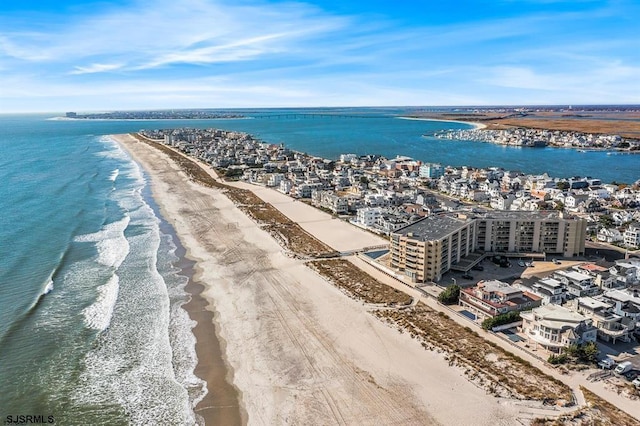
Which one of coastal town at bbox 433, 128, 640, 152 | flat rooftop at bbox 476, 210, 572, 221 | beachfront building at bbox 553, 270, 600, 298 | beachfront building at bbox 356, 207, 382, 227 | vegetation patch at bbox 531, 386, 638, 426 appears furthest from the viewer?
coastal town at bbox 433, 128, 640, 152

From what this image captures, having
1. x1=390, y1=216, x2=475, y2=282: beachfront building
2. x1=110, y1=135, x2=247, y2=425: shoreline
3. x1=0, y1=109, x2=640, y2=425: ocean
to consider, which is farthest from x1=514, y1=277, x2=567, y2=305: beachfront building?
x1=0, y1=109, x2=640, y2=425: ocean

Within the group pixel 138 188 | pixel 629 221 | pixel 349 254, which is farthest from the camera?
pixel 138 188

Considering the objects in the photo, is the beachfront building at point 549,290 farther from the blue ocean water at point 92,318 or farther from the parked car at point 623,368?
the blue ocean water at point 92,318

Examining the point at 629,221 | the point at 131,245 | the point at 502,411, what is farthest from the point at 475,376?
the point at 629,221

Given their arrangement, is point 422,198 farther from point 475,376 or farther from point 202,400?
point 202,400

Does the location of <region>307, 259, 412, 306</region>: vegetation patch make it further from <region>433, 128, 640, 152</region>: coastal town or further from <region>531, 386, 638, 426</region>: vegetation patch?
A: <region>433, 128, 640, 152</region>: coastal town

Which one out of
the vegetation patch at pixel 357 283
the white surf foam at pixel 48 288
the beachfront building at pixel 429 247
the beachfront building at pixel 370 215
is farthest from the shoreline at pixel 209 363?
the beachfront building at pixel 370 215

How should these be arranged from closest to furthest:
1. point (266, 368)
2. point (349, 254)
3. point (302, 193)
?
point (266, 368) < point (349, 254) < point (302, 193)
